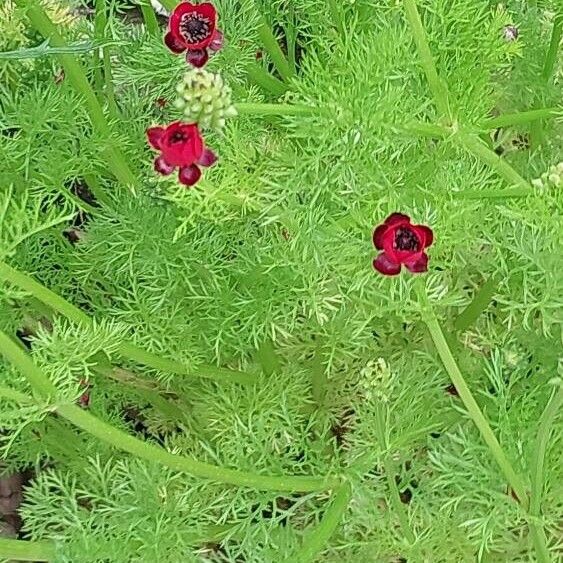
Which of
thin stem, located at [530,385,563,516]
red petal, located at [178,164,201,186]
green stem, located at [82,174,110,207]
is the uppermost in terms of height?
red petal, located at [178,164,201,186]

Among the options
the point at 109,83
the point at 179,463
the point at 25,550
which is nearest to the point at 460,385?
the point at 179,463

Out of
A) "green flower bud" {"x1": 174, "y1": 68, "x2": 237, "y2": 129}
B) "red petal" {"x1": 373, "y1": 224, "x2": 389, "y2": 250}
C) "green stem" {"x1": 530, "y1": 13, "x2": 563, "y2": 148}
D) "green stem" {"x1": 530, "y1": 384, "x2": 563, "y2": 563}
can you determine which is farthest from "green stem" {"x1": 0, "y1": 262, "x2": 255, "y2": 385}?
"green stem" {"x1": 530, "y1": 13, "x2": 563, "y2": 148}

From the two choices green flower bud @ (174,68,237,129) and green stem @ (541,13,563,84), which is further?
green stem @ (541,13,563,84)

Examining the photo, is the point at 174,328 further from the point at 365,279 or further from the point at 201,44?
the point at 201,44

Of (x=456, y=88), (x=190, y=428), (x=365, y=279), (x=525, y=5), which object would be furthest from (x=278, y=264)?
(x=525, y=5)

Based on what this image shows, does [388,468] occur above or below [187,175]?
below

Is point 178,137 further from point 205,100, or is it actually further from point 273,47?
point 273,47

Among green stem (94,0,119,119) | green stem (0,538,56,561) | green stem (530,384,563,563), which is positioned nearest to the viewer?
green stem (530,384,563,563)

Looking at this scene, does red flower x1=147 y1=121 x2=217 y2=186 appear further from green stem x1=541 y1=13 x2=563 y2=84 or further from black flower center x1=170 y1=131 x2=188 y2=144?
green stem x1=541 y1=13 x2=563 y2=84
